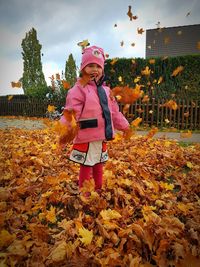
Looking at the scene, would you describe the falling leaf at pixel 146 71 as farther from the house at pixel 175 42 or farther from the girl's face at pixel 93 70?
the house at pixel 175 42

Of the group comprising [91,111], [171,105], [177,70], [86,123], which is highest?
[177,70]

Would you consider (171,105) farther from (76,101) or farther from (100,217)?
(100,217)

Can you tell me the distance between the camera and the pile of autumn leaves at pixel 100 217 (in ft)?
5.34

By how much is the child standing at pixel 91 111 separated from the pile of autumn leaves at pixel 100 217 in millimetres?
320

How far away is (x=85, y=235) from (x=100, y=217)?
303 mm

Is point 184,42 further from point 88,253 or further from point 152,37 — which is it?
point 88,253

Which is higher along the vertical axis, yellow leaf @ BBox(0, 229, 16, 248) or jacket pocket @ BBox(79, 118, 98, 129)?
jacket pocket @ BBox(79, 118, 98, 129)

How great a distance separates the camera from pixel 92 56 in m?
2.30

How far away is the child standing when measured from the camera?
2.27 metres

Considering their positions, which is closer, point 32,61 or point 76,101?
point 76,101

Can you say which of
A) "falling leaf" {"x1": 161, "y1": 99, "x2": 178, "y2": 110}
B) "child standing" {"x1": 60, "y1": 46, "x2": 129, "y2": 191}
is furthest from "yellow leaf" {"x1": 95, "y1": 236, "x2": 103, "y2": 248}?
"falling leaf" {"x1": 161, "y1": 99, "x2": 178, "y2": 110}

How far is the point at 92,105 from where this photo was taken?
2283 mm

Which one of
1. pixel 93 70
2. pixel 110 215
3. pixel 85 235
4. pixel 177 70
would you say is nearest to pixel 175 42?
pixel 177 70

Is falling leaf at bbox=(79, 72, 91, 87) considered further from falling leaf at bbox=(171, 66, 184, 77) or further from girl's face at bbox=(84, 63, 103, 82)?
falling leaf at bbox=(171, 66, 184, 77)
